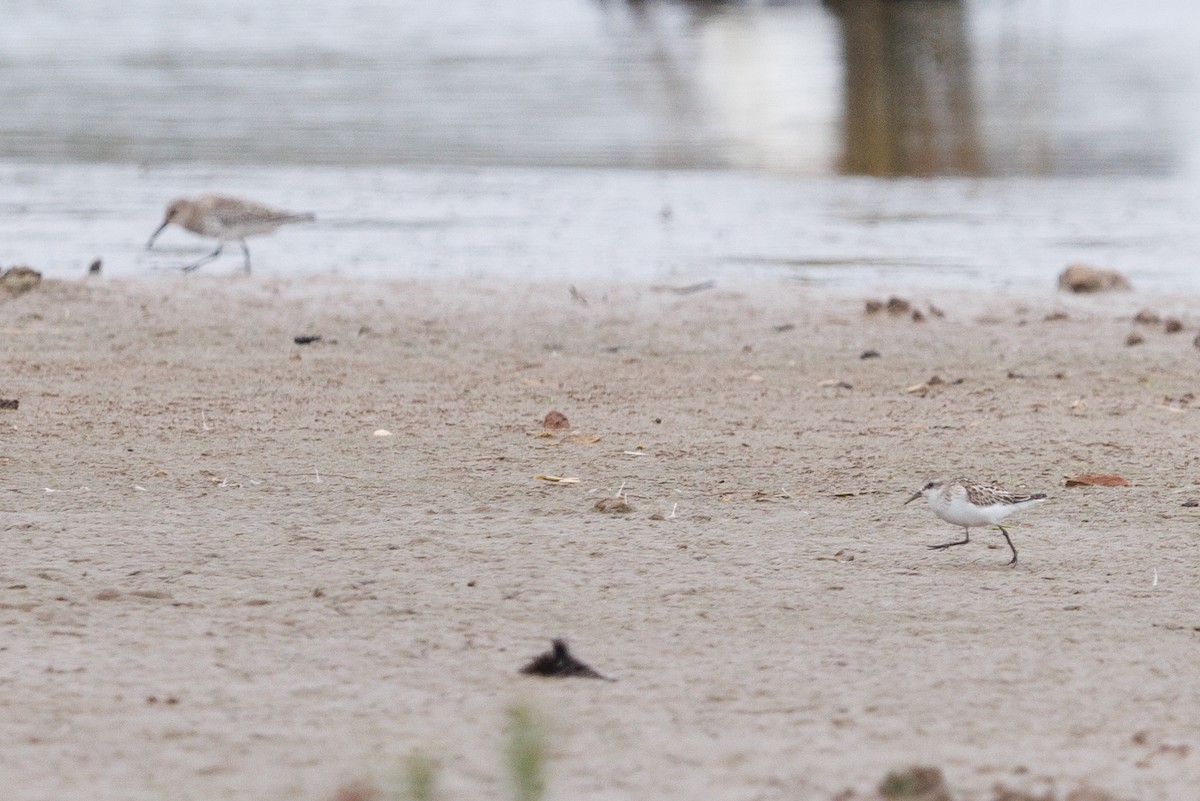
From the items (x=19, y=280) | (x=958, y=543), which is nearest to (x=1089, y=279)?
(x=958, y=543)

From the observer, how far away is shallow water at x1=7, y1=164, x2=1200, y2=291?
1402cm

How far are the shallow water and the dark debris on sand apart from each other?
841cm

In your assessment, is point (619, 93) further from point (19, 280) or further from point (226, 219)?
point (19, 280)

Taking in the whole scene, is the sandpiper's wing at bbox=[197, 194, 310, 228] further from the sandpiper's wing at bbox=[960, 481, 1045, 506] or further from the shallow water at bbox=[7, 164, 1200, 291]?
the sandpiper's wing at bbox=[960, 481, 1045, 506]

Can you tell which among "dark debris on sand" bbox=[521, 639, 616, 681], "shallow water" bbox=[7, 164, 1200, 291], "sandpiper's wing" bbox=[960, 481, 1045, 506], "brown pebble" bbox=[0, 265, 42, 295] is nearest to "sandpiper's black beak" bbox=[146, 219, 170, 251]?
"shallow water" bbox=[7, 164, 1200, 291]

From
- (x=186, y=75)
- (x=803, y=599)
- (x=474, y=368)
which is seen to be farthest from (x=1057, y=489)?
(x=186, y=75)

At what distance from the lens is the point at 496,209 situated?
688 inches

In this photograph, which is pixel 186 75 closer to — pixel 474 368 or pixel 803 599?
pixel 474 368

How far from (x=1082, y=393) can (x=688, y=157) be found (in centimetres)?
1345

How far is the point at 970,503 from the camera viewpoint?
6113mm

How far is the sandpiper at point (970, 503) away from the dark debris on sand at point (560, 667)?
1820mm

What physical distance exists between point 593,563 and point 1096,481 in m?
2.40

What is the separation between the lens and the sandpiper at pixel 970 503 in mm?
6121

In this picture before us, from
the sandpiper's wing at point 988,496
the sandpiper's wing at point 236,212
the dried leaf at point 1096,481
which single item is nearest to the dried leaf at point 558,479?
the sandpiper's wing at point 988,496
